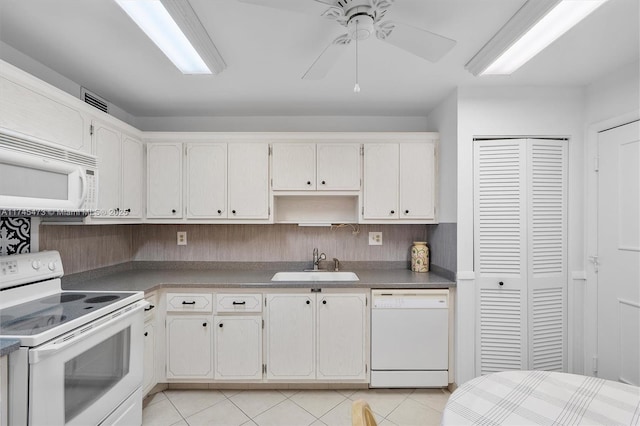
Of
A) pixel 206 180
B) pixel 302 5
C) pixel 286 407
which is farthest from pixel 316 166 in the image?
pixel 286 407

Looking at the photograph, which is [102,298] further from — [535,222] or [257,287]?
[535,222]

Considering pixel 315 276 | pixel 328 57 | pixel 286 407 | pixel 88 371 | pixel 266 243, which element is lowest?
pixel 286 407

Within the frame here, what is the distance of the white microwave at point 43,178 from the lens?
141 cm

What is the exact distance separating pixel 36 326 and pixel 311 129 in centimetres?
252

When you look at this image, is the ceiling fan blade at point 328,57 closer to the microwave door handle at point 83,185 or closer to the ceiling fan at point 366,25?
the ceiling fan at point 366,25

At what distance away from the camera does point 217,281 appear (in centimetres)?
249

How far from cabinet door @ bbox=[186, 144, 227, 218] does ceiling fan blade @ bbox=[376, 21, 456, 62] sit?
6.12 feet

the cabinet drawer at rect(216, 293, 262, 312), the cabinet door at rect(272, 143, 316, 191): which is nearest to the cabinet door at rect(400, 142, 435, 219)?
the cabinet door at rect(272, 143, 316, 191)

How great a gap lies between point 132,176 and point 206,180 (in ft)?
1.97

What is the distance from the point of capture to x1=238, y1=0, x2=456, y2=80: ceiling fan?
3.88 ft

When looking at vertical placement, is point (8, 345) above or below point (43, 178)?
below

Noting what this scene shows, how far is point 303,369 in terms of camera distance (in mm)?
2469

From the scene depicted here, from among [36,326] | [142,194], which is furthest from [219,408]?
[142,194]

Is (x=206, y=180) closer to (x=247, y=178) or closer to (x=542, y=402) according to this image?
(x=247, y=178)
